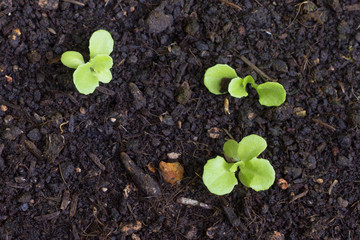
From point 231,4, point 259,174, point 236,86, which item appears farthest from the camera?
point 231,4

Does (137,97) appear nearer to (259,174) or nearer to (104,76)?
(104,76)

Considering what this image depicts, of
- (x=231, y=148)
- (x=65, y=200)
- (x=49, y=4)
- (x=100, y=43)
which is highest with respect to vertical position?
(x=49, y=4)

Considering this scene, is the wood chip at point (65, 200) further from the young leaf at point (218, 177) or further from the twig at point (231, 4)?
the twig at point (231, 4)

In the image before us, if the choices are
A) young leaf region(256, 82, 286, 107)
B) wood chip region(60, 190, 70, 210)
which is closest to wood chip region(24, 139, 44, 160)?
wood chip region(60, 190, 70, 210)


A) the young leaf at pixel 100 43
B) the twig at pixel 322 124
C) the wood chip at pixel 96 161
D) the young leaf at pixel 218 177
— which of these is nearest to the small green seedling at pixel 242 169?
the young leaf at pixel 218 177

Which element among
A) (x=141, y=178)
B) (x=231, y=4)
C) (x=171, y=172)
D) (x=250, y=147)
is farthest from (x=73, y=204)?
(x=231, y=4)

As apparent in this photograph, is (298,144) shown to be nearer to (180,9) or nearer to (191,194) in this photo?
(191,194)

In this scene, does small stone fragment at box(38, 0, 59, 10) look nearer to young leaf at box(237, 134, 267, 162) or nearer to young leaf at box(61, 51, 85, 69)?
young leaf at box(61, 51, 85, 69)
